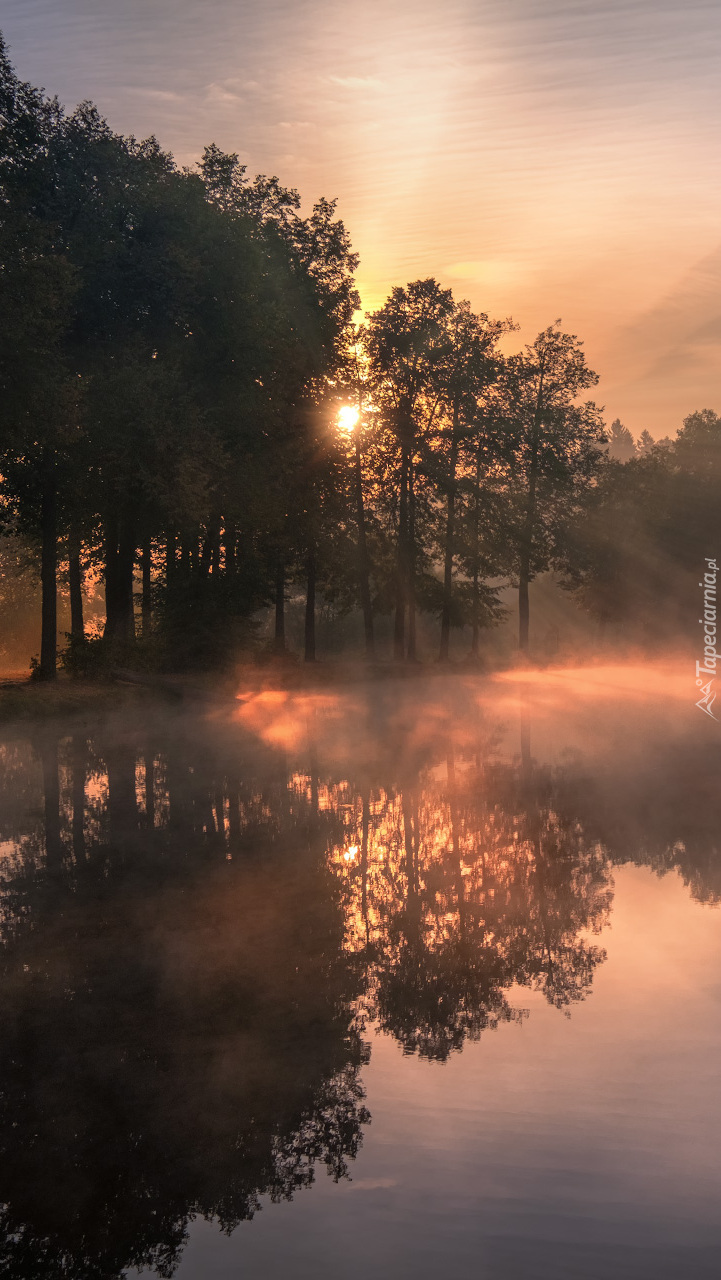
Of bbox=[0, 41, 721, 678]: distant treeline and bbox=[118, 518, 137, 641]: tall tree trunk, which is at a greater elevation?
bbox=[0, 41, 721, 678]: distant treeline

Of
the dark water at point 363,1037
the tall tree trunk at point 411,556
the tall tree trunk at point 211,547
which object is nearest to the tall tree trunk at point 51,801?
the dark water at point 363,1037

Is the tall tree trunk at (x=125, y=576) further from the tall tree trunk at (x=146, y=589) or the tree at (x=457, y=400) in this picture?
the tree at (x=457, y=400)

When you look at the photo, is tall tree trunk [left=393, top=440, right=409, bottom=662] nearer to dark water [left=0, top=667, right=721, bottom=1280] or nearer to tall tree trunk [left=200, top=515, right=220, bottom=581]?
tall tree trunk [left=200, top=515, right=220, bottom=581]

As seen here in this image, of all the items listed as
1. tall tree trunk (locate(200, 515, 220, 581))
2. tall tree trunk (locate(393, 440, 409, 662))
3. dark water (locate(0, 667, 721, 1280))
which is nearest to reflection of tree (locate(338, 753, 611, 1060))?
dark water (locate(0, 667, 721, 1280))

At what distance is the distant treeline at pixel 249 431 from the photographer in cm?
3111

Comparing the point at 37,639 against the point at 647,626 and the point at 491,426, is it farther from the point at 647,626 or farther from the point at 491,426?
the point at 647,626

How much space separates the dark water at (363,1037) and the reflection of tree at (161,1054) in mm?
21

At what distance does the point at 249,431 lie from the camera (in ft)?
124

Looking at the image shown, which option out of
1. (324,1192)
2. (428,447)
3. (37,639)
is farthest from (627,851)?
(37,639)

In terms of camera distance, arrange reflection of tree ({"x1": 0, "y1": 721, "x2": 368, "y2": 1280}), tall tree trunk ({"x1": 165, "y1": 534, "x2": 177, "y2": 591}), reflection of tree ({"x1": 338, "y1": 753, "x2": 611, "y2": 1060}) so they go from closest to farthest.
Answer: reflection of tree ({"x1": 0, "y1": 721, "x2": 368, "y2": 1280}), reflection of tree ({"x1": 338, "y1": 753, "x2": 611, "y2": 1060}), tall tree trunk ({"x1": 165, "y1": 534, "x2": 177, "y2": 591})

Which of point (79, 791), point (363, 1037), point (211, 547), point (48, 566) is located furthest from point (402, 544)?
point (363, 1037)

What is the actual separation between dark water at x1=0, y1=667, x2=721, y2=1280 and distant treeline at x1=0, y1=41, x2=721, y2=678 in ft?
60.9

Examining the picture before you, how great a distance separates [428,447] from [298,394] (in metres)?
10.7

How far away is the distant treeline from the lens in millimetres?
31109
